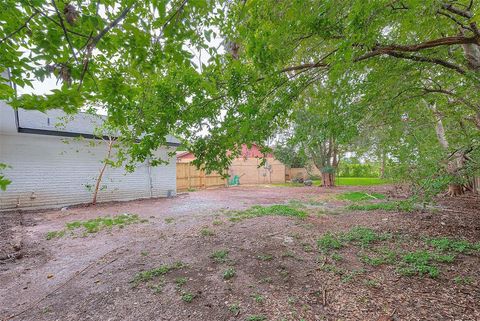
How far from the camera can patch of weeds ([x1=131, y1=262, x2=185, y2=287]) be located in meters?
3.02

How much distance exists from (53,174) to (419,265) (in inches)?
403

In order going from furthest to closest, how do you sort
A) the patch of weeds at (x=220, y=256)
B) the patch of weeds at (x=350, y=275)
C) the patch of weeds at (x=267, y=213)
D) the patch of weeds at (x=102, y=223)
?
the patch of weeds at (x=267, y=213), the patch of weeds at (x=102, y=223), the patch of weeds at (x=220, y=256), the patch of weeds at (x=350, y=275)

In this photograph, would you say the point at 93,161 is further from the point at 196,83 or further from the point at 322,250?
the point at 322,250

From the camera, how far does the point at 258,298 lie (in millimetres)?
2551

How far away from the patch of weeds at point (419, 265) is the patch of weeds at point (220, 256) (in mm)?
2276

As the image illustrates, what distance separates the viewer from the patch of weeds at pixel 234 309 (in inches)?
91.9

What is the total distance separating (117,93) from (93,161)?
8844 millimetres

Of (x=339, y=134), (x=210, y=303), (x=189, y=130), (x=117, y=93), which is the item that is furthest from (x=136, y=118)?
(x=339, y=134)

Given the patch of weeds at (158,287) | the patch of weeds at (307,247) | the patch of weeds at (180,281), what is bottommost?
the patch of weeds at (158,287)

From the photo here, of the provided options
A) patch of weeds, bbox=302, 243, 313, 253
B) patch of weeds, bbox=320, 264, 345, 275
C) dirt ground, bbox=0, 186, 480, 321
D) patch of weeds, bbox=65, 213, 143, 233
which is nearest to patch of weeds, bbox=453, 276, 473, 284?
dirt ground, bbox=0, 186, 480, 321

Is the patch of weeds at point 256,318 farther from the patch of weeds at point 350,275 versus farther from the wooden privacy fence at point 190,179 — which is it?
the wooden privacy fence at point 190,179

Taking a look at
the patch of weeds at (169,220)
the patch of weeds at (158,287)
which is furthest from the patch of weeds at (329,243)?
the patch of weeds at (169,220)

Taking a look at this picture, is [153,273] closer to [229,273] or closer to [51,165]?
[229,273]

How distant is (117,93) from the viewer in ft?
6.33
